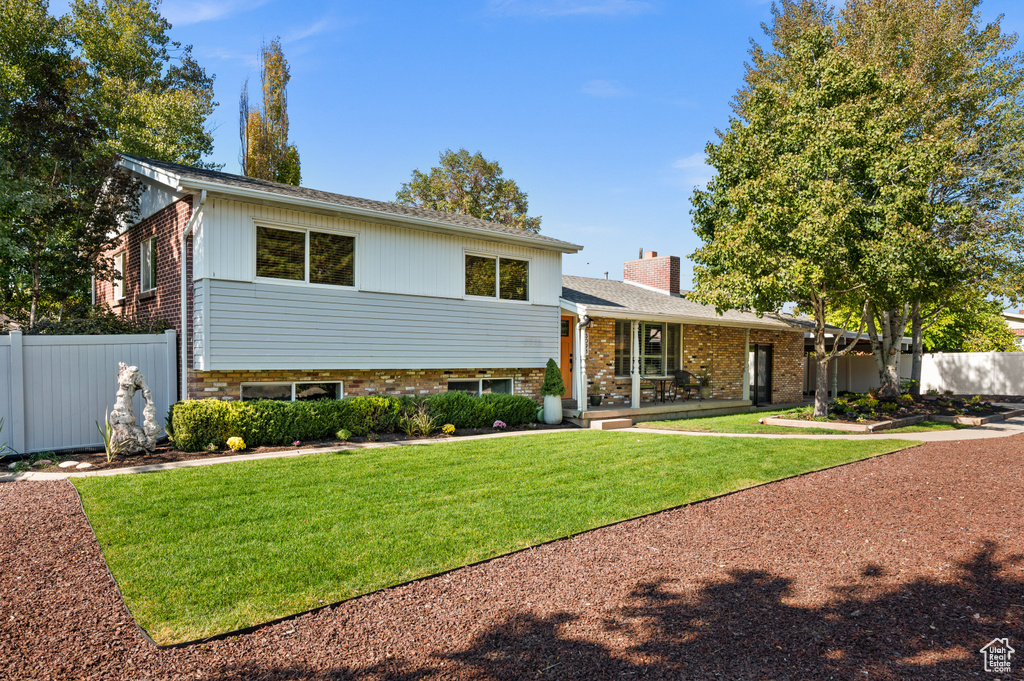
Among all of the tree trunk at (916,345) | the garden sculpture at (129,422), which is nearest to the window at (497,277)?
the garden sculpture at (129,422)

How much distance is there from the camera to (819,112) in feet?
48.2

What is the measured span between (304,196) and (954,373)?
2817 cm

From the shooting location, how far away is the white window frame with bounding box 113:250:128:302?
13.6m

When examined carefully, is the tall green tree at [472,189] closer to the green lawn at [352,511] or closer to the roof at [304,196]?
the roof at [304,196]

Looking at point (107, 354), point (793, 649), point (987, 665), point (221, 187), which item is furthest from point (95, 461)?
point (987, 665)

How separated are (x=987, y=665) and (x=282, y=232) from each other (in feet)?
35.5

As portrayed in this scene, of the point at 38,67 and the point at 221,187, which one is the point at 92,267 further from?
the point at 38,67

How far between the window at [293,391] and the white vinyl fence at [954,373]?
62.1ft

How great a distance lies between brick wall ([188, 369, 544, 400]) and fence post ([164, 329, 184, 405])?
25.2 inches

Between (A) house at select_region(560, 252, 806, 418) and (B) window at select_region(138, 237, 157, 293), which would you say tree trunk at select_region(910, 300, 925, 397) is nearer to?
(A) house at select_region(560, 252, 806, 418)

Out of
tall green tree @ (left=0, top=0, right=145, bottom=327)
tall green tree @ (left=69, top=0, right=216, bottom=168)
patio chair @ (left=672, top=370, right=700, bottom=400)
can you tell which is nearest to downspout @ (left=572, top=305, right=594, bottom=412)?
patio chair @ (left=672, top=370, right=700, bottom=400)

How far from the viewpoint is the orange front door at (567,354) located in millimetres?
15789

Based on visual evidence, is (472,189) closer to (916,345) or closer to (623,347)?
(623,347)

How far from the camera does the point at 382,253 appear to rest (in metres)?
11.9
